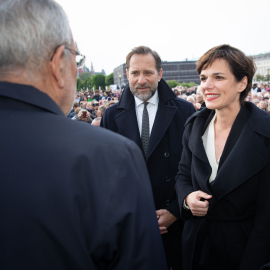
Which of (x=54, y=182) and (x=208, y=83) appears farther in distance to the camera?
(x=208, y=83)

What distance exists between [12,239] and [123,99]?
2.20 meters

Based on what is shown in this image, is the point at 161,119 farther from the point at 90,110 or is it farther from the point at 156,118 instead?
the point at 90,110

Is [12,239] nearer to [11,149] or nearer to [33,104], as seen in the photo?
[11,149]

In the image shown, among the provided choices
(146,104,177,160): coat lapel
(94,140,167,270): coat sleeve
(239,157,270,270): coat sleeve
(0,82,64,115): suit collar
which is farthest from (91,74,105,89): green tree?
(94,140,167,270): coat sleeve

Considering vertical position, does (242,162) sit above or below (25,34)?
below

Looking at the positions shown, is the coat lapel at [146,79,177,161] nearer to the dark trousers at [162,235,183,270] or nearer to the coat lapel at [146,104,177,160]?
the coat lapel at [146,104,177,160]

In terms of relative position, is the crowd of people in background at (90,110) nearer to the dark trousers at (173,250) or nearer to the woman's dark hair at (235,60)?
the dark trousers at (173,250)

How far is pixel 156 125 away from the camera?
2.60 meters

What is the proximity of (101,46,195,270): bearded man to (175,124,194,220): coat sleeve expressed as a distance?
31cm

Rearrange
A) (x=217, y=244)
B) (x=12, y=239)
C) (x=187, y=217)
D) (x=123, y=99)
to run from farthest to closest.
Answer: (x=123, y=99)
(x=187, y=217)
(x=217, y=244)
(x=12, y=239)

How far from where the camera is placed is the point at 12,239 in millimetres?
803

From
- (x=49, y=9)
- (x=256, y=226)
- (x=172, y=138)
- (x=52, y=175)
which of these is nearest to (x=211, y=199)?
(x=256, y=226)

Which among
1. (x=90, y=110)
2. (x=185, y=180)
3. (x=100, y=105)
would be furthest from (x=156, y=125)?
(x=90, y=110)

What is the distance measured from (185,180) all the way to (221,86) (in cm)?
86
